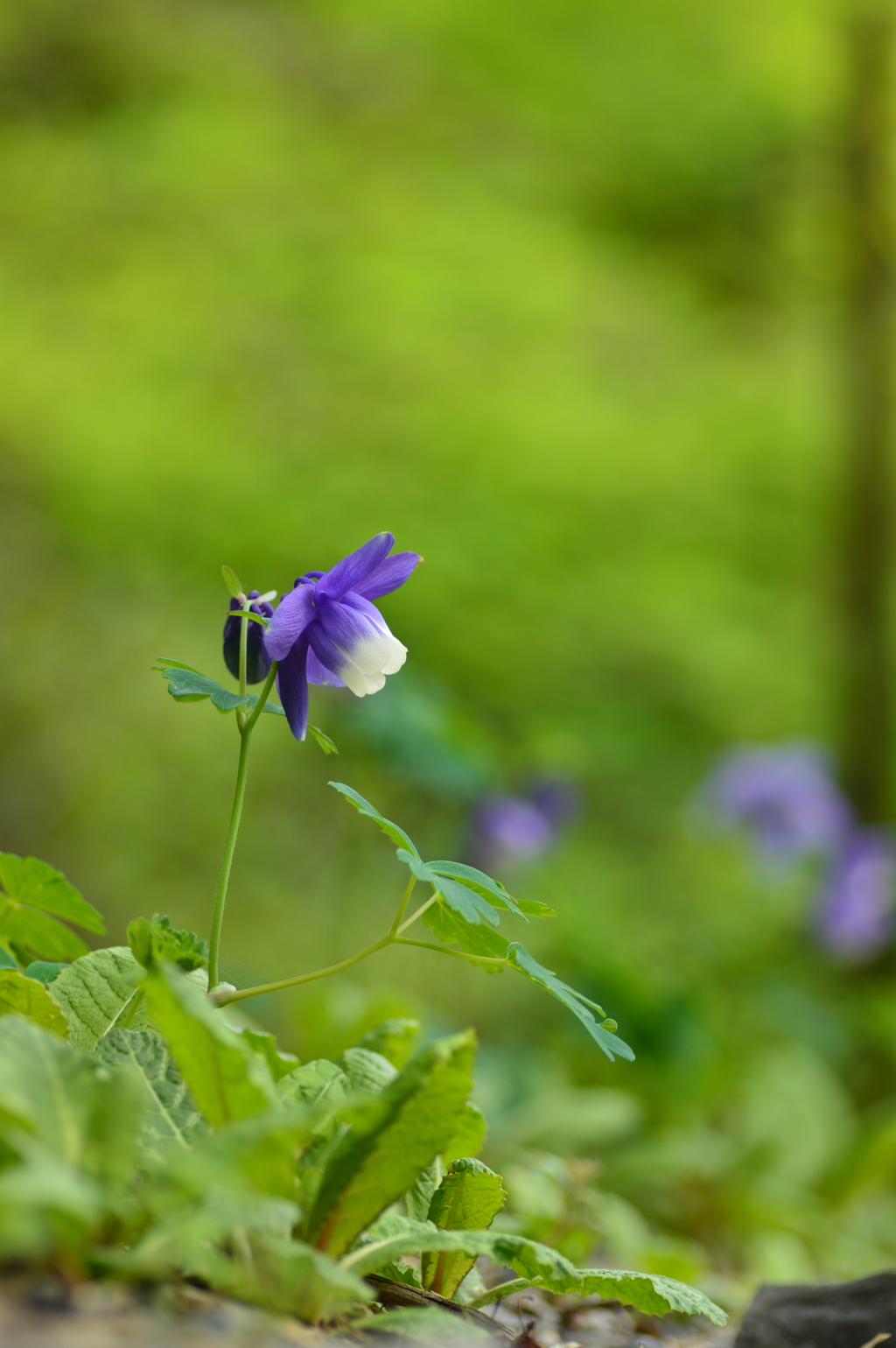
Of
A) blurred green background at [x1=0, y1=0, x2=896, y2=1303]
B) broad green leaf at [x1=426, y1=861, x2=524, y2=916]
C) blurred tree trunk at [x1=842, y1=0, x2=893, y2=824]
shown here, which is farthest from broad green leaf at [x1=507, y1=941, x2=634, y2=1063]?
blurred tree trunk at [x1=842, y1=0, x2=893, y2=824]

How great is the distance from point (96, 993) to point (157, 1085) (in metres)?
0.12

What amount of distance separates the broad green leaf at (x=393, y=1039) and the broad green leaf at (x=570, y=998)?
0.40 feet

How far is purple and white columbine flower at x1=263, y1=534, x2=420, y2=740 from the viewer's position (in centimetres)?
56

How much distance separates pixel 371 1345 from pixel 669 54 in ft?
A: 15.4

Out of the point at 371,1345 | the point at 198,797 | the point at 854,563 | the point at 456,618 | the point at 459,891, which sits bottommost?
the point at 371,1345

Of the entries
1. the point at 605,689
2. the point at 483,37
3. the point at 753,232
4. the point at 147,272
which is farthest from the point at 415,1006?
the point at 483,37

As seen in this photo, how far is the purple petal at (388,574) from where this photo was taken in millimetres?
577

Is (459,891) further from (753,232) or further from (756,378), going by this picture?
(753,232)

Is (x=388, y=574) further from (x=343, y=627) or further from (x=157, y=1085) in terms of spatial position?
(x=157, y=1085)

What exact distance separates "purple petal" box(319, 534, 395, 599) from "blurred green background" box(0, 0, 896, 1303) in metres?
1.21

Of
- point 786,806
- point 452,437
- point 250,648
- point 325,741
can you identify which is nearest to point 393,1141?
point 325,741

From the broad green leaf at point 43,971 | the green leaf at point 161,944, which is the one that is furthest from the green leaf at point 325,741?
the broad green leaf at point 43,971

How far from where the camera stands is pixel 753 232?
4281 millimetres

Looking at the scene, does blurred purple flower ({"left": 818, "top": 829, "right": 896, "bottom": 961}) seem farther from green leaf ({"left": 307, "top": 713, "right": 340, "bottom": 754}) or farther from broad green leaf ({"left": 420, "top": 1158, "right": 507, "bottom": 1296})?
green leaf ({"left": 307, "top": 713, "right": 340, "bottom": 754})
